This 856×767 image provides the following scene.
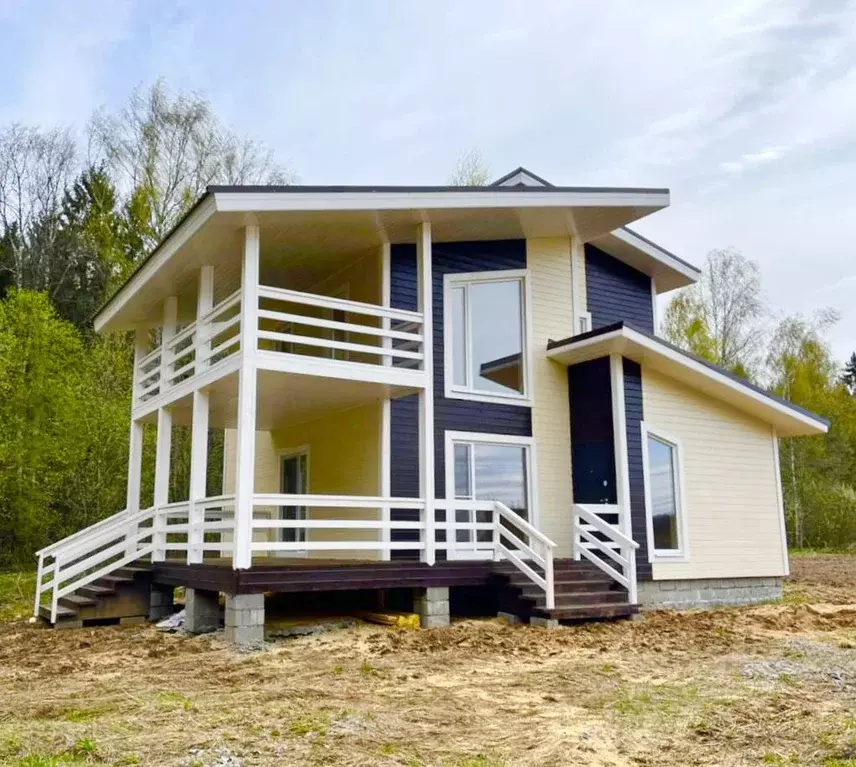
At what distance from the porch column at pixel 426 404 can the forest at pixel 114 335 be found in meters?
10.6

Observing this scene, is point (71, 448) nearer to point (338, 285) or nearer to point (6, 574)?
point (6, 574)

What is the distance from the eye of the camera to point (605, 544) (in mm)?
11617

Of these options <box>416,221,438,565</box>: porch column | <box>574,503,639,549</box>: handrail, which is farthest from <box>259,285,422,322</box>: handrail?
<box>574,503,639,549</box>: handrail

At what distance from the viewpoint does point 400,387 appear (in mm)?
10906

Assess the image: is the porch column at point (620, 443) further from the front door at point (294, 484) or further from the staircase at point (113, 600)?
the staircase at point (113, 600)

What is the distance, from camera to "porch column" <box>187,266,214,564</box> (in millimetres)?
10266

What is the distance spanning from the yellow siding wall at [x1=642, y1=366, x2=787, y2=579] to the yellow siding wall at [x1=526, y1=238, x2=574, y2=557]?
1425 millimetres

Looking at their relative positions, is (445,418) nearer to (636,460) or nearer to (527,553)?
(527,553)

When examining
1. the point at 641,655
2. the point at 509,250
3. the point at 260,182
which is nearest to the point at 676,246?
the point at 260,182

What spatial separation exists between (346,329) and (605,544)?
15.7 ft

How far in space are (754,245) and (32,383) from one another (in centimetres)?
2902

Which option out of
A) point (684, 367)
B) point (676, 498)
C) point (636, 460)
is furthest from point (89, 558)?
point (684, 367)

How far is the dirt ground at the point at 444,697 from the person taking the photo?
16.5 ft

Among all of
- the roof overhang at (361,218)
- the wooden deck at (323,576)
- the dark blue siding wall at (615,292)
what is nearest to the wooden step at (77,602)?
the wooden deck at (323,576)
